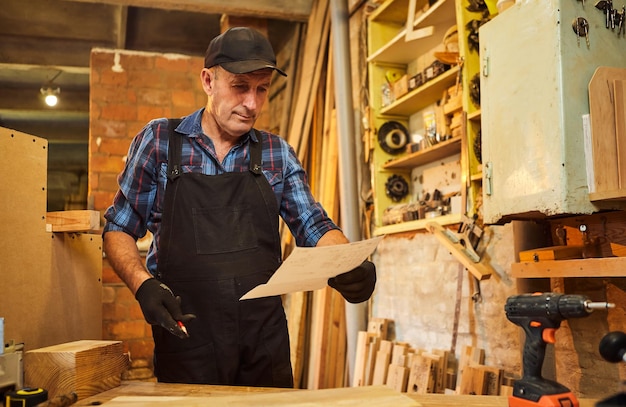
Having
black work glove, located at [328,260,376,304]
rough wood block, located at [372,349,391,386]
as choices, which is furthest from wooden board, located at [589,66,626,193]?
rough wood block, located at [372,349,391,386]

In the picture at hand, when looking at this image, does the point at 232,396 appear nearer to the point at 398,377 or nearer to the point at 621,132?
the point at 621,132

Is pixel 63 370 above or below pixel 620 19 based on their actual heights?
below

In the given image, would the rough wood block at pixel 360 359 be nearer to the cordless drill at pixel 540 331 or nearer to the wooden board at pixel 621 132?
the wooden board at pixel 621 132

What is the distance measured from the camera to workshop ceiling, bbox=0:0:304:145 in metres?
4.72

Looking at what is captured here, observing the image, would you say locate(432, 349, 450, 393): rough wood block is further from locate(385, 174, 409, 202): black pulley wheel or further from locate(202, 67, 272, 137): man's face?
locate(202, 67, 272, 137): man's face

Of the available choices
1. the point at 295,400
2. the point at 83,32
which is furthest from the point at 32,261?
the point at 83,32

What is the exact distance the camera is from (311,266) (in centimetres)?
130

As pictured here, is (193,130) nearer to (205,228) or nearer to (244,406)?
(205,228)

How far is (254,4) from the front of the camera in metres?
4.61

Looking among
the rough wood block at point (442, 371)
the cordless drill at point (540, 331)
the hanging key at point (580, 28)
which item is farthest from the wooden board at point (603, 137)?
the rough wood block at point (442, 371)

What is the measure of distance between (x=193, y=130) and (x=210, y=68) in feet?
0.71

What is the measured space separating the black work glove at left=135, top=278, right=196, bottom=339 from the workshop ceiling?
333 cm

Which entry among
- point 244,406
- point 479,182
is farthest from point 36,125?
point 244,406

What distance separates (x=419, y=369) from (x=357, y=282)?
1.81 meters
